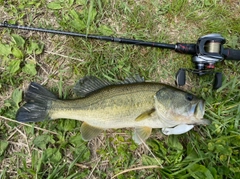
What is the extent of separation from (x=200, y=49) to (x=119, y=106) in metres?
1.18

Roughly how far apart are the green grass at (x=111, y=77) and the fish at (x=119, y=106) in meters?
0.29

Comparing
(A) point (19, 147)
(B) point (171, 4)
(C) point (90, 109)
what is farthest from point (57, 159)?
(B) point (171, 4)

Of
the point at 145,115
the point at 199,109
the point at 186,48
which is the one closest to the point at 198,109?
the point at 199,109

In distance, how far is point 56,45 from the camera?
11.7 ft

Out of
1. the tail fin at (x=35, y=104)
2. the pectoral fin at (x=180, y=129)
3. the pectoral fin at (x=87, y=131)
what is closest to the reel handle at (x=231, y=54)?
the pectoral fin at (x=180, y=129)

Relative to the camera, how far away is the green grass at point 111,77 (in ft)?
11.0

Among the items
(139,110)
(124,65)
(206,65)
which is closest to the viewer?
(139,110)

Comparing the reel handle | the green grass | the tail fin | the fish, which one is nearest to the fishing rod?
the reel handle

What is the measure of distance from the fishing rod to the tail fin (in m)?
0.75

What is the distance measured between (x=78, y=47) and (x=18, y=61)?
79 centimetres

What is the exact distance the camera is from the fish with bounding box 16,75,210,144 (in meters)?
2.94

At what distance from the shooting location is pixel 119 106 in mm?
2990

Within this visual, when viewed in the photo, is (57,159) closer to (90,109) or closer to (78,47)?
(90,109)

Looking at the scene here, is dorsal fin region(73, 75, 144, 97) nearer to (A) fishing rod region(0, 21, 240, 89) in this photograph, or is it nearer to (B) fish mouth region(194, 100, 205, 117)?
(A) fishing rod region(0, 21, 240, 89)
